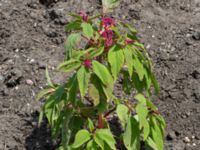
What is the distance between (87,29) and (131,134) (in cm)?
58

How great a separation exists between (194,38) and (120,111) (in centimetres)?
146

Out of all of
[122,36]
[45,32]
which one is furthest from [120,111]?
[45,32]

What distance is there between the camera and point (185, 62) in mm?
3838

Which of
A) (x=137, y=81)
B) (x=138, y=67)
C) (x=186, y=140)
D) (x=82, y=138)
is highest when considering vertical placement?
(x=138, y=67)

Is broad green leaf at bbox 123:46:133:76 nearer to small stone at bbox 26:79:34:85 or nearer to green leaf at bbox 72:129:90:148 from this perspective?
green leaf at bbox 72:129:90:148

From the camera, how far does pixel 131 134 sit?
277cm

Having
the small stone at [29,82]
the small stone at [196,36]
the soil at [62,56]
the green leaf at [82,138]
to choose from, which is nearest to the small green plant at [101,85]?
the green leaf at [82,138]

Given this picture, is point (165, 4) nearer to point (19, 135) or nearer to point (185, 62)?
point (185, 62)

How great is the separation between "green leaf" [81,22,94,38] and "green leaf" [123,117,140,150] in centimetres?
48

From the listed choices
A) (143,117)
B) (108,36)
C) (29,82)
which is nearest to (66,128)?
(143,117)

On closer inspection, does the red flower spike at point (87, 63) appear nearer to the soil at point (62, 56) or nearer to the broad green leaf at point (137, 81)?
the broad green leaf at point (137, 81)

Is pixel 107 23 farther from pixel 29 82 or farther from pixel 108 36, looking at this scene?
pixel 29 82

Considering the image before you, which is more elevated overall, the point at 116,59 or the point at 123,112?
the point at 116,59

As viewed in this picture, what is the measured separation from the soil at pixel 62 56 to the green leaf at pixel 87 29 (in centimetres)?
106
